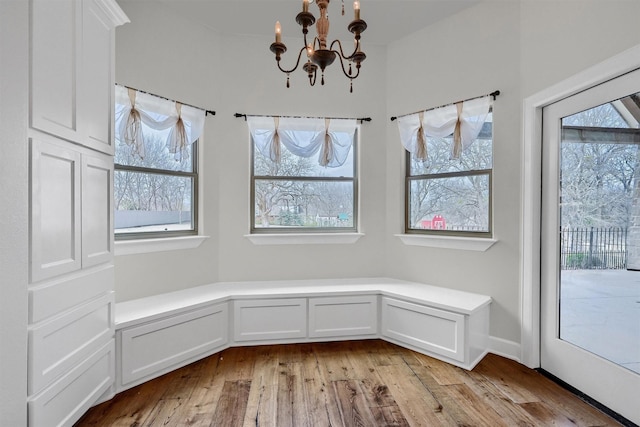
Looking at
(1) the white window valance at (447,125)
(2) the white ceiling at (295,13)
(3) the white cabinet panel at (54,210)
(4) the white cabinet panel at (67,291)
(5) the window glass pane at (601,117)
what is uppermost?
(2) the white ceiling at (295,13)

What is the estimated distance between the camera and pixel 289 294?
2.83 m

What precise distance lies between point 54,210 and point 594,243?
10.2 ft

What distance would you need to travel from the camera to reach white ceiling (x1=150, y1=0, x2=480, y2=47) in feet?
9.10

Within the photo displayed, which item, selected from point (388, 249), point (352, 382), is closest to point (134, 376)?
point (352, 382)

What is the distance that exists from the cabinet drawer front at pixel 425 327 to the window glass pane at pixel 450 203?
2.85ft

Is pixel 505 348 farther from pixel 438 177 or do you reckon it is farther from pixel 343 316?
pixel 438 177

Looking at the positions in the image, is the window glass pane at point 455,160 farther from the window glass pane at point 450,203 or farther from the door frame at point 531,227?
the door frame at point 531,227

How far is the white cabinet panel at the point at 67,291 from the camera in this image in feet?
4.72

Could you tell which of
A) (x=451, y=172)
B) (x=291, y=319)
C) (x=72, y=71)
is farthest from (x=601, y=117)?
(x=72, y=71)

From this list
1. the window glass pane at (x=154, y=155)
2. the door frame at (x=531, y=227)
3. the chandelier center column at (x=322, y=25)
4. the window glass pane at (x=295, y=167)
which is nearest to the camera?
the chandelier center column at (x=322, y=25)

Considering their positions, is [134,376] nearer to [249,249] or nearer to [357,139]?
[249,249]

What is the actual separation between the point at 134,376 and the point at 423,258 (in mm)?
2575

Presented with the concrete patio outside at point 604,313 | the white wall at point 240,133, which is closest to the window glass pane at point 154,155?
the white wall at point 240,133

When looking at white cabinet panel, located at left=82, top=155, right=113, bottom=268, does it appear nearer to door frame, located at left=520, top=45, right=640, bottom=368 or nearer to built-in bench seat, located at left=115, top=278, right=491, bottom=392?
built-in bench seat, located at left=115, top=278, right=491, bottom=392
